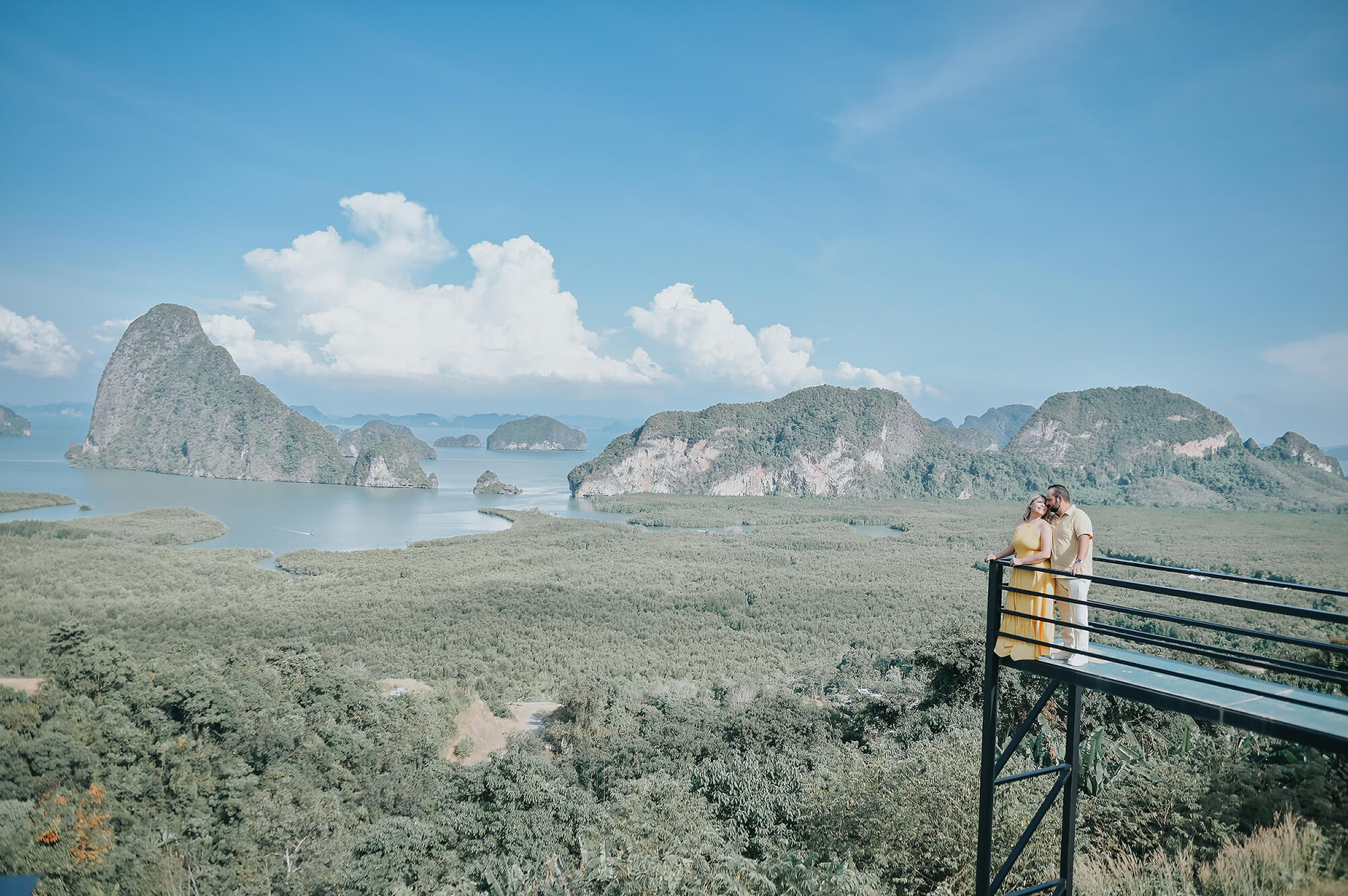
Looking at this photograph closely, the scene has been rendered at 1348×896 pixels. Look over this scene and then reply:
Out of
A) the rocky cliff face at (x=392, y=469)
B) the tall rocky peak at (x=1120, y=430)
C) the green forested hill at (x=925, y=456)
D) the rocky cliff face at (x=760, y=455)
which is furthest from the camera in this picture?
the tall rocky peak at (x=1120, y=430)

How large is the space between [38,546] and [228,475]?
190ft

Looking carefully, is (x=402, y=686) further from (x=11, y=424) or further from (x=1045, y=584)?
(x=11, y=424)

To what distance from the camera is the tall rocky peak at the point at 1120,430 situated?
94875 millimetres

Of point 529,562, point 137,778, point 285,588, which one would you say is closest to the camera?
point 137,778

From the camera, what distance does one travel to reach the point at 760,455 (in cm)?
9512

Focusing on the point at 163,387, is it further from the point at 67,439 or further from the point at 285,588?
the point at 285,588

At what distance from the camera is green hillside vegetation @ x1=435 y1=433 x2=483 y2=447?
18938 centimetres

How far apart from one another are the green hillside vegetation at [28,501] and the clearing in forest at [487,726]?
54144 millimetres

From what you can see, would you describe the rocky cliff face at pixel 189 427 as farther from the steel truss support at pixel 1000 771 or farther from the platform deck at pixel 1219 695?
the platform deck at pixel 1219 695

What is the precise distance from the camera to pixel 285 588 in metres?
30.1

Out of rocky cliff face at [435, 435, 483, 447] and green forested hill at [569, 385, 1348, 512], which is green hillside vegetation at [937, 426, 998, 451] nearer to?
green forested hill at [569, 385, 1348, 512]

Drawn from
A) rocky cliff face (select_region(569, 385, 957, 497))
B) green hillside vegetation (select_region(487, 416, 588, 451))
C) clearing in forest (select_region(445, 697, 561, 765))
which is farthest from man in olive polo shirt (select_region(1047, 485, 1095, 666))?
green hillside vegetation (select_region(487, 416, 588, 451))

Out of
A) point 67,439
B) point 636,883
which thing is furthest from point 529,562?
point 67,439

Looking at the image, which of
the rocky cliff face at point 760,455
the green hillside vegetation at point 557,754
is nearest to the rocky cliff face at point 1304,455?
the rocky cliff face at point 760,455
